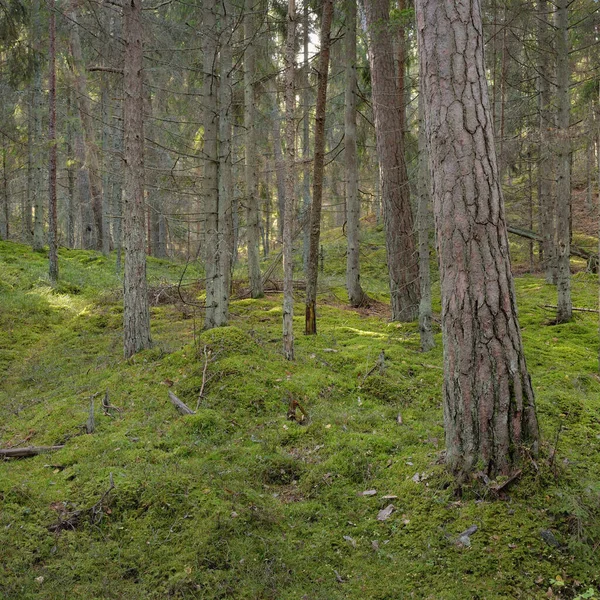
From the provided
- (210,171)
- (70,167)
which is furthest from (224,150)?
(70,167)

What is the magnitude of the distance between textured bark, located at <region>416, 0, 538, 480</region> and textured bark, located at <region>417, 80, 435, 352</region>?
3394mm

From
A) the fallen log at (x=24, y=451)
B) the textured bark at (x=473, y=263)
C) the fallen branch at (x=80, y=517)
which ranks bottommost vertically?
the fallen branch at (x=80, y=517)

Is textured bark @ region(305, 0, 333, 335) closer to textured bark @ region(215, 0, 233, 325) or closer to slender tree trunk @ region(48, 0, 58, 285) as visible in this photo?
textured bark @ region(215, 0, 233, 325)

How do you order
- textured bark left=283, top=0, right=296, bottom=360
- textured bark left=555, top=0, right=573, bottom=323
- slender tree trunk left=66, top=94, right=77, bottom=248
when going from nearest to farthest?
textured bark left=283, top=0, right=296, bottom=360 < textured bark left=555, top=0, right=573, bottom=323 < slender tree trunk left=66, top=94, right=77, bottom=248

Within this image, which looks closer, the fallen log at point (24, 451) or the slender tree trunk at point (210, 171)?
the fallen log at point (24, 451)

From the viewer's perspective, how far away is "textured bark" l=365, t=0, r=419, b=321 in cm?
973

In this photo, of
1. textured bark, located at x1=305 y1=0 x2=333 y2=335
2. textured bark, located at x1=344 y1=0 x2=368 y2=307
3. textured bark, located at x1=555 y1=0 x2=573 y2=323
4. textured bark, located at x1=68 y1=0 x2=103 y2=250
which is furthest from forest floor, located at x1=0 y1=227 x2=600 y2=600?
textured bark, located at x1=68 y1=0 x2=103 y2=250

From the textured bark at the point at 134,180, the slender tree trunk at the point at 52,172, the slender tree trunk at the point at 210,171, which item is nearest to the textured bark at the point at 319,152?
the slender tree trunk at the point at 210,171

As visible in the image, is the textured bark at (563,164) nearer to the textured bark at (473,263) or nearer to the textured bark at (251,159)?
the textured bark at (251,159)

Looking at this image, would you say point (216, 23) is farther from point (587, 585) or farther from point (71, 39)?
point (71, 39)

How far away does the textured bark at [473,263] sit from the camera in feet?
11.3

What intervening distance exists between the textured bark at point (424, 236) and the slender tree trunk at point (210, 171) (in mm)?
3553

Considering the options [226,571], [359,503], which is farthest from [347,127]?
[226,571]

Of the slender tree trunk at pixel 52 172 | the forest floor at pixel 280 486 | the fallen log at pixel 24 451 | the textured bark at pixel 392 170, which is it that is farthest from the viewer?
the slender tree trunk at pixel 52 172
